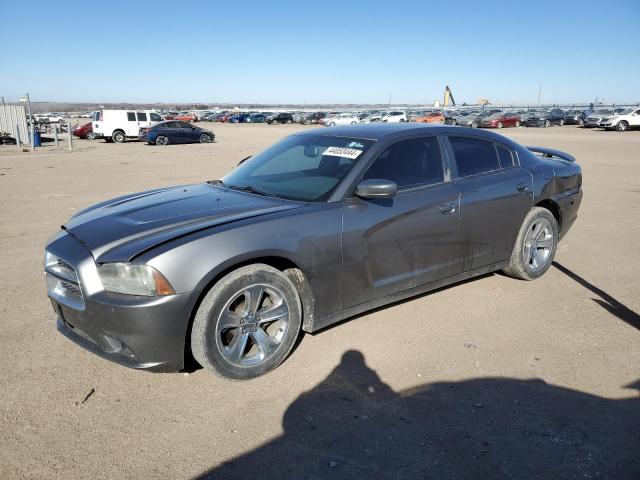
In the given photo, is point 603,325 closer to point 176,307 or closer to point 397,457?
point 397,457

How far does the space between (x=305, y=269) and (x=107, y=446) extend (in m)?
1.55

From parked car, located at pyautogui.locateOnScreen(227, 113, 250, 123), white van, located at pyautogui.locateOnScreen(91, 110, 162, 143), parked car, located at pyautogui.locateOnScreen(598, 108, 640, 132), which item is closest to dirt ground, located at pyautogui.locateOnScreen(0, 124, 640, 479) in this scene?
white van, located at pyautogui.locateOnScreen(91, 110, 162, 143)

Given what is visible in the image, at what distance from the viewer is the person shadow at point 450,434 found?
8.22 feet

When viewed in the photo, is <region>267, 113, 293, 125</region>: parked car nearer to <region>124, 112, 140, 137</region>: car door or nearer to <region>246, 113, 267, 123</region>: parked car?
<region>246, 113, 267, 123</region>: parked car

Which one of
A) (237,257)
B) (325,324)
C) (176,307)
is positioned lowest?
(325,324)

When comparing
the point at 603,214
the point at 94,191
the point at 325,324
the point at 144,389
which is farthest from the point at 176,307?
the point at 94,191

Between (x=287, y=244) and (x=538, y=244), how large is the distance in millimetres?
3090

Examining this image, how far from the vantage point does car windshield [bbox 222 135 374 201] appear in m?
3.87

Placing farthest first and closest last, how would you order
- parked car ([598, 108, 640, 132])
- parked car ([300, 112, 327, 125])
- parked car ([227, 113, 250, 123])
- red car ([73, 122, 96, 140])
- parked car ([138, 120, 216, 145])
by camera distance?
parked car ([227, 113, 250, 123]) < parked car ([300, 112, 327, 125]) < parked car ([598, 108, 640, 132]) < red car ([73, 122, 96, 140]) < parked car ([138, 120, 216, 145])

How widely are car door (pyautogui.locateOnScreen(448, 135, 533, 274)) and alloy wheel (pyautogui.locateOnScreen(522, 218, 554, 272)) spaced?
0.24 metres

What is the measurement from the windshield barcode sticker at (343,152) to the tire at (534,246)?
2011 millimetres

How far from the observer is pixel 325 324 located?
3.65 m

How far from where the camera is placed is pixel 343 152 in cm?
407

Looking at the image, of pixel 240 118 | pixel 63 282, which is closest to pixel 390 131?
pixel 63 282
